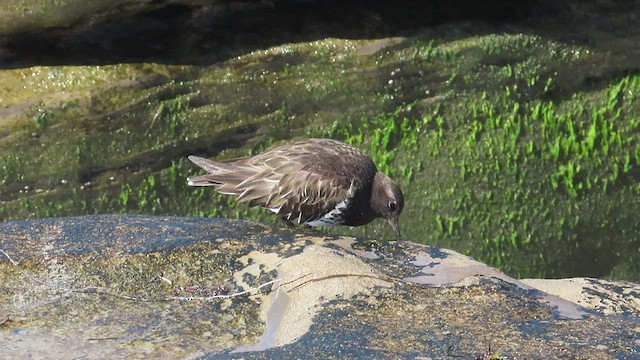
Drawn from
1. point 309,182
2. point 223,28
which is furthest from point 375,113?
point 309,182

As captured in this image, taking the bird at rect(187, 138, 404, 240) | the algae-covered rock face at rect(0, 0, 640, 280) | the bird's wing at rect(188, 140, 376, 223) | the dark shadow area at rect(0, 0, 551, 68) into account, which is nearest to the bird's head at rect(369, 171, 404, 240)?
the bird at rect(187, 138, 404, 240)

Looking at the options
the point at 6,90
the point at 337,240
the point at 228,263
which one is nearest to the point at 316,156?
the point at 337,240

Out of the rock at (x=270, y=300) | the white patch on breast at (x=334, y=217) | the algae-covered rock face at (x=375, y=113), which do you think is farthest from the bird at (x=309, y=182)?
the algae-covered rock face at (x=375, y=113)

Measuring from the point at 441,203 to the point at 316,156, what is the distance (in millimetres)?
2072

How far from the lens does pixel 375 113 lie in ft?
24.7

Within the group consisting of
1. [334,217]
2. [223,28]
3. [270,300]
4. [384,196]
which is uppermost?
[223,28]

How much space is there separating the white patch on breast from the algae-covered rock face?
153cm

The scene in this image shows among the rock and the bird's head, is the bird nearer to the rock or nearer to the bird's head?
the bird's head

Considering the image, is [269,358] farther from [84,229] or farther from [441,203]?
[441,203]

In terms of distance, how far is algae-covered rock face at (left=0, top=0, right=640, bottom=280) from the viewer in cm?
704

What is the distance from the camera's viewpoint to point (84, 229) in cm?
496

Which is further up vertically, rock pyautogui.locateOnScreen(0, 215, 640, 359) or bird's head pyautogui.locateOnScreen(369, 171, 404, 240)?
rock pyautogui.locateOnScreen(0, 215, 640, 359)

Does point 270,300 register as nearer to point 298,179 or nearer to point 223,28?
point 298,179

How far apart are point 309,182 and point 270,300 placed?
1.67 meters
